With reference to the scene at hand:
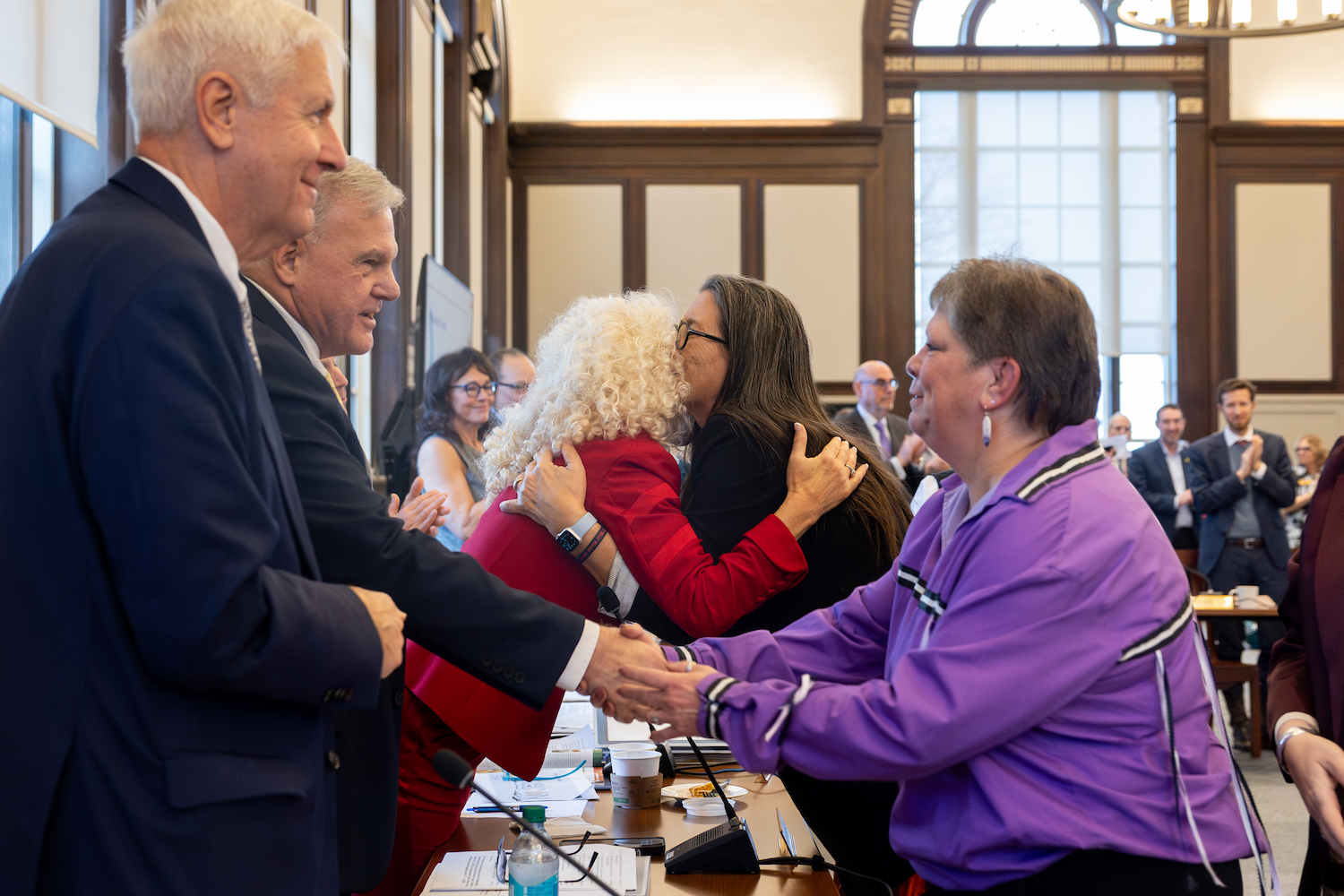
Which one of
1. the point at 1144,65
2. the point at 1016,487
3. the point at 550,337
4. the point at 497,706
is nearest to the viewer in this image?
the point at 1016,487

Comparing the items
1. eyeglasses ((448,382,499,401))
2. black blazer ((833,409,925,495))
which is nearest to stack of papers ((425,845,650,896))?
eyeglasses ((448,382,499,401))

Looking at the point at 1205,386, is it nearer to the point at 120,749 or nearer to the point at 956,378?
the point at 956,378

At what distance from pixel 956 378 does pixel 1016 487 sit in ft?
0.56

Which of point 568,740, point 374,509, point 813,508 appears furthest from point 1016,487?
point 568,740

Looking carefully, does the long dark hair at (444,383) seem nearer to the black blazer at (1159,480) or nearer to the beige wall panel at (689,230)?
the black blazer at (1159,480)

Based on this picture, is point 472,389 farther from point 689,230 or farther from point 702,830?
point 689,230

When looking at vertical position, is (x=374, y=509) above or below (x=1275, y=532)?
above

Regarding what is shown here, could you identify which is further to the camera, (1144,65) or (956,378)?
(1144,65)

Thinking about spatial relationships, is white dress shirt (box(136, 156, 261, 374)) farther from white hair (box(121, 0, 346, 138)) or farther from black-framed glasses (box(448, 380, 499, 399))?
black-framed glasses (box(448, 380, 499, 399))

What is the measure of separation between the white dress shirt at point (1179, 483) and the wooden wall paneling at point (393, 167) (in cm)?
550

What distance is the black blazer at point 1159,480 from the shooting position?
8258 mm

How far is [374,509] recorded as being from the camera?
158 cm

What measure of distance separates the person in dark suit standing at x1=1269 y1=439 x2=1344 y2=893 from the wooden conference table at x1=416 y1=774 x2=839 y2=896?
0.71m

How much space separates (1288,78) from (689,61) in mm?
5620
